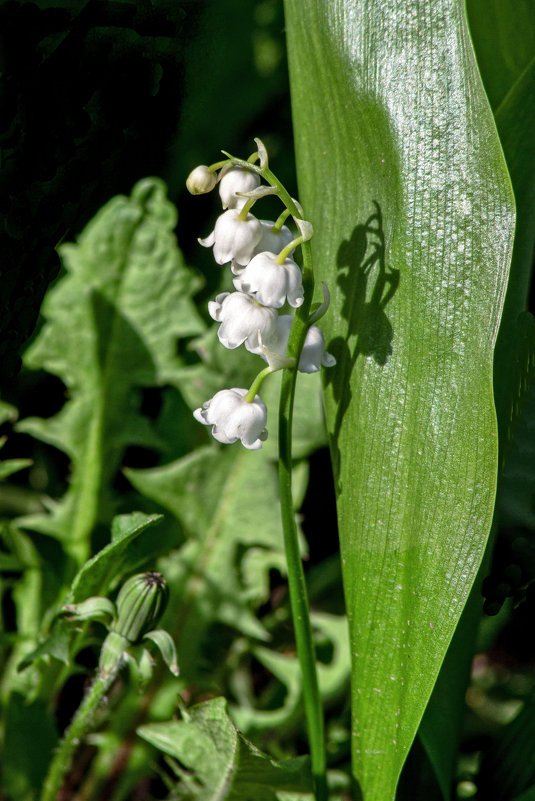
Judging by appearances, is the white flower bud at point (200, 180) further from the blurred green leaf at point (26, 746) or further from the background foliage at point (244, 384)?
the blurred green leaf at point (26, 746)

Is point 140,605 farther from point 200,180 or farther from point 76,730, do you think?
point 200,180

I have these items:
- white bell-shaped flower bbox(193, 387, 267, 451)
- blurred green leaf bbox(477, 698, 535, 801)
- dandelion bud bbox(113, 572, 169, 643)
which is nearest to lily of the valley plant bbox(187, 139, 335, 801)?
white bell-shaped flower bbox(193, 387, 267, 451)

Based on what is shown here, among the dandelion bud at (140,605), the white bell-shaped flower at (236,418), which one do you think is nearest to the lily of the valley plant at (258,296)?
the white bell-shaped flower at (236,418)

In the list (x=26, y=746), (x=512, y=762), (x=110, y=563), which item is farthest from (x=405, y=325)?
(x=26, y=746)

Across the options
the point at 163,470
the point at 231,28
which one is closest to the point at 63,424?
the point at 163,470

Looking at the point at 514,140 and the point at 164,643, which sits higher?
the point at 514,140

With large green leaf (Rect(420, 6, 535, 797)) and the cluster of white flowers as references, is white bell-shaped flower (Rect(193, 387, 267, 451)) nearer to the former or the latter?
the cluster of white flowers

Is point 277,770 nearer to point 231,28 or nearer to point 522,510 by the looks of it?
point 522,510
